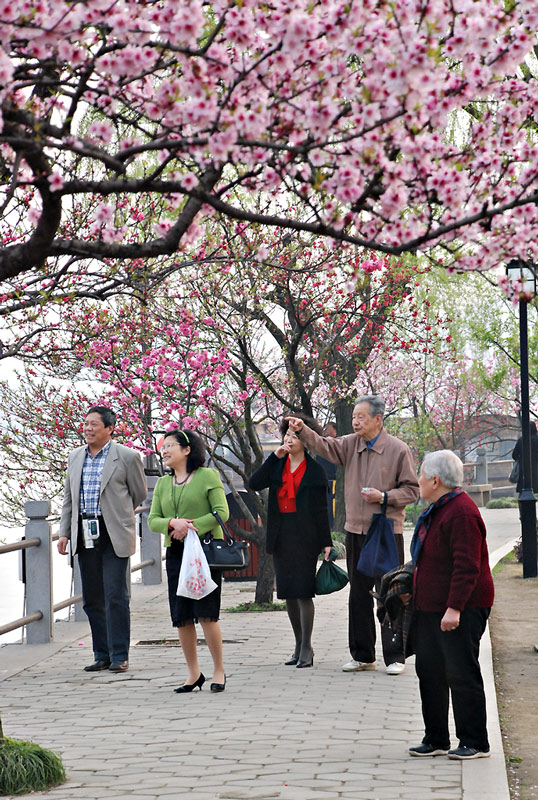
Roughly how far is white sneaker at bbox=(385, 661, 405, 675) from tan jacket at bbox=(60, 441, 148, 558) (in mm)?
2123

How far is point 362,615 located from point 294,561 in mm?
650

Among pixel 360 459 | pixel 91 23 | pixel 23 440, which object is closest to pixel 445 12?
pixel 91 23

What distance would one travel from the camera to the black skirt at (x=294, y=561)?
8.85 meters

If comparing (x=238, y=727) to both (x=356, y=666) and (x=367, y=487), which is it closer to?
(x=356, y=666)

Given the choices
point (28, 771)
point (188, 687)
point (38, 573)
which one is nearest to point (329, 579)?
point (188, 687)

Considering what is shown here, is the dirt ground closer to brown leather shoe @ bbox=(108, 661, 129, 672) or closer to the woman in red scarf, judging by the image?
the woman in red scarf

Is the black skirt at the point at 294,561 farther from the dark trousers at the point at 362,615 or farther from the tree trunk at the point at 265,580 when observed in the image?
the tree trunk at the point at 265,580

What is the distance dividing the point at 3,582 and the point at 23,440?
17.3 feet

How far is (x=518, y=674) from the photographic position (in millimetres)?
9102

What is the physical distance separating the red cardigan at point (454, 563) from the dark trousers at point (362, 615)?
256 cm

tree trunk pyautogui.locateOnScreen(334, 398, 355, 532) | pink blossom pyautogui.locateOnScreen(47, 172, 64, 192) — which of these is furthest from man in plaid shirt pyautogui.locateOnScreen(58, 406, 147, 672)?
tree trunk pyautogui.locateOnScreen(334, 398, 355, 532)

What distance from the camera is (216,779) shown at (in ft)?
18.4

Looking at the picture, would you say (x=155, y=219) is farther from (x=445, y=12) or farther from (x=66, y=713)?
(x=445, y=12)

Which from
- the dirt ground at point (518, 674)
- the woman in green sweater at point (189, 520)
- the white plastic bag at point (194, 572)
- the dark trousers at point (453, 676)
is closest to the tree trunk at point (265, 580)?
the dirt ground at point (518, 674)
